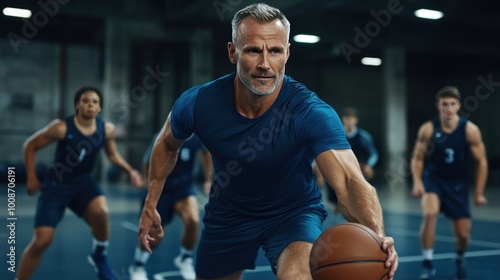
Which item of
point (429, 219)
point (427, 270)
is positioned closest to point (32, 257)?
point (427, 270)

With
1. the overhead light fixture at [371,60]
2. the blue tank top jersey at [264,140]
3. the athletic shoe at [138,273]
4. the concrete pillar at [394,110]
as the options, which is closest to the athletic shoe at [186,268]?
the athletic shoe at [138,273]

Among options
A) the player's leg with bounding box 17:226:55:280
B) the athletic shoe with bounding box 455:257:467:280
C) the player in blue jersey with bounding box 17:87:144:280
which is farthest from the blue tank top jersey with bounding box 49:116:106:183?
the athletic shoe with bounding box 455:257:467:280

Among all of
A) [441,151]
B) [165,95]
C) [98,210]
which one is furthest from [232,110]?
[165,95]

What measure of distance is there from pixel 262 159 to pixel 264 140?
10 centimetres

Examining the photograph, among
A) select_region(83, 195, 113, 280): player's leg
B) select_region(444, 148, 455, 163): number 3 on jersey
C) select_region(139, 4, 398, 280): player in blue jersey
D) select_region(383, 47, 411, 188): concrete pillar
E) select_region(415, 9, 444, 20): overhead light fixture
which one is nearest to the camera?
select_region(139, 4, 398, 280): player in blue jersey

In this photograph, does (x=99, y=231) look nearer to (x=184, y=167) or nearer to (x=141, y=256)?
(x=141, y=256)

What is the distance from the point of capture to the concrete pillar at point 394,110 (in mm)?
22703

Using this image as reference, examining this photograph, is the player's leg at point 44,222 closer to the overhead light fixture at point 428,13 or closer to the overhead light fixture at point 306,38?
the overhead light fixture at point 428,13

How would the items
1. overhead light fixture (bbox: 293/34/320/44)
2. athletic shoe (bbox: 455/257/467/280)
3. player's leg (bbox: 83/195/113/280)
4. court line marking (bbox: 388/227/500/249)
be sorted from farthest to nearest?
overhead light fixture (bbox: 293/34/320/44) → court line marking (bbox: 388/227/500/249) → athletic shoe (bbox: 455/257/467/280) → player's leg (bbox: 83/195/113/280)

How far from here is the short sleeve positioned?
10.2 feet

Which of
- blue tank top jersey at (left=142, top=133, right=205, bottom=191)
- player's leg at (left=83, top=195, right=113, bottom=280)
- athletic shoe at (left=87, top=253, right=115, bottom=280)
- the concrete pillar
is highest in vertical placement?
the concrete pillar

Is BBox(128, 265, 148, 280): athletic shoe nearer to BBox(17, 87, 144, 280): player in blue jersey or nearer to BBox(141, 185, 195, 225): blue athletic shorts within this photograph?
BBox(17, 87, 144, 280): player in blue jersey

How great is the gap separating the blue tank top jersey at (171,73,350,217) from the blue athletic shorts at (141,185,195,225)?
2799 mm

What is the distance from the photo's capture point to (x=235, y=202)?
328 centimetres
